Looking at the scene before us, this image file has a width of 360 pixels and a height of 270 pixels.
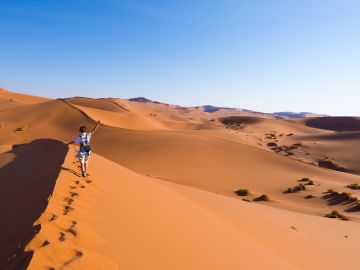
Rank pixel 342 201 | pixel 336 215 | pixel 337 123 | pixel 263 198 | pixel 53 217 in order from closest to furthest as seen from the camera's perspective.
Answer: pixel 53 217 < pixel 336 215 < pixel 342 201 < pixel 263 198 < pixel 337 123

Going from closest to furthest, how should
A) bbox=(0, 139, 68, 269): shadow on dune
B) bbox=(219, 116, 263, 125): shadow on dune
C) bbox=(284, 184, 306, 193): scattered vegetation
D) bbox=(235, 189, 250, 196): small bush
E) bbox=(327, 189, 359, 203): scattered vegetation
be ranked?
bbox=(0, 139, 68, 269): shadow on dune, bbox=(327, 189, 359, 203): scattered vegetation, bbox=(235, 189, 250, 196): small bush, bbox=(284, 184, 306, 193): scattered vegetation, bbox=(219, 116, 263, 125): shadow on dune

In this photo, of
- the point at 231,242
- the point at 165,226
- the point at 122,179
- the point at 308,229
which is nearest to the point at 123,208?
the point at 165,226

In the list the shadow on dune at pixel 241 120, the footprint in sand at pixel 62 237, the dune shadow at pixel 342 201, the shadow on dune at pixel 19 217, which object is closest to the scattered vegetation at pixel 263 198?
the dune shadow at pixel 342 201

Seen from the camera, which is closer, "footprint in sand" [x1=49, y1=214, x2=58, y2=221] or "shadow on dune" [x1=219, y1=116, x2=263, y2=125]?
"footprint in sand" [x1=49, y1=214, x2=58, y2=221]

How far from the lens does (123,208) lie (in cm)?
676

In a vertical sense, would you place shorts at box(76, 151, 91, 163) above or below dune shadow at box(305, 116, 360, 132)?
below

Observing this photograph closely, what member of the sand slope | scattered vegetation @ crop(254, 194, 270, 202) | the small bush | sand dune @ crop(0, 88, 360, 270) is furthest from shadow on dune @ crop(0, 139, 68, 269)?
the small bush

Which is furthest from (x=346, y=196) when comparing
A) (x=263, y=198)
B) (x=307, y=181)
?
(x=263, y=198)

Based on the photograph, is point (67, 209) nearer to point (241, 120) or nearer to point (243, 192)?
point (243, 192)

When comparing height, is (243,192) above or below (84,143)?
below

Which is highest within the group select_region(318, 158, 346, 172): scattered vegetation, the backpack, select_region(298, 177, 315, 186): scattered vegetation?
the backpack

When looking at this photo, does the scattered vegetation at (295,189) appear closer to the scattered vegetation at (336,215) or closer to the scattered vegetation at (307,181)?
the scattered vegetation at (307,181)

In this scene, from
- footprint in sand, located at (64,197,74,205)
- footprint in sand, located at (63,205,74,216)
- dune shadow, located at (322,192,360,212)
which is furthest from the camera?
dune shadow, located at (322,192,360,212)

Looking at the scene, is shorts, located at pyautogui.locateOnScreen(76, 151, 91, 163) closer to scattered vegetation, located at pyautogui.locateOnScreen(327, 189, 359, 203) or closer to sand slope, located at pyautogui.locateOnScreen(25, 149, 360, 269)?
sand slope, located at pyautogui.locateOnScreen(25, 149, 360, 269)
